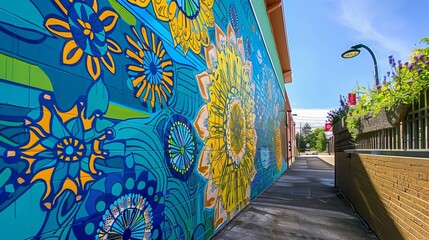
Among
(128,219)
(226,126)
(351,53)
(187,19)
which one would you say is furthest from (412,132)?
(351,53)

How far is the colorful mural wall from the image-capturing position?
1.45 m

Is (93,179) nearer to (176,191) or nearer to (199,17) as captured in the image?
(176,191)

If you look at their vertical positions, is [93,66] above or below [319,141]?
above

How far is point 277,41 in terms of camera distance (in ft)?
53.9

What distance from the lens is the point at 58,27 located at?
1.67m

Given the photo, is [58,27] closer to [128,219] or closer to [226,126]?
[128,219]

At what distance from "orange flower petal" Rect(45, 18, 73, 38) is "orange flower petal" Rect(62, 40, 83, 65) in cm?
5

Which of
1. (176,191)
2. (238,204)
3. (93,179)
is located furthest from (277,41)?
(93,179)

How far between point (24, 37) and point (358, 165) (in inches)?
243

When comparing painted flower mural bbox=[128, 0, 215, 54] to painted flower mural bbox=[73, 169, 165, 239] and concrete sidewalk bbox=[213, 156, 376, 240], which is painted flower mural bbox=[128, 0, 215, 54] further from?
concrete sidewalk bbox=[213, 156, 376, 240]

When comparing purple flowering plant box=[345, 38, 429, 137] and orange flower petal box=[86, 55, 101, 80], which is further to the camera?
purple flowering plant box=[345, 38, 429, 137]

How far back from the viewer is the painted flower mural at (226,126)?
415cm

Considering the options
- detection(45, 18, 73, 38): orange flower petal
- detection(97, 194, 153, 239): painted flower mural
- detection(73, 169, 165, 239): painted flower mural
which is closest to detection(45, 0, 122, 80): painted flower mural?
detection(45, 18, 73, 38): orange flower petal

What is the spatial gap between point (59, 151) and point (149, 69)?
119 cm
